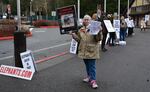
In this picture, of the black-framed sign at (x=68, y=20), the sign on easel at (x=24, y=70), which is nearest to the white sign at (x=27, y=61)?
the sign on easel at (x=24, y=70)

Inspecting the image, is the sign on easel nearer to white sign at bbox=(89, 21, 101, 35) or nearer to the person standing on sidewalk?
the person standing on sidewalk

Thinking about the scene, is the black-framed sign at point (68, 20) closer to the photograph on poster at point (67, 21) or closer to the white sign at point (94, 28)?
the photograph on poster at point (67, 21)

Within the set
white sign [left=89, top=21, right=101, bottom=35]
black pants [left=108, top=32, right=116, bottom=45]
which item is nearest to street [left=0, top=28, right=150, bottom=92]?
white sign [left=89, top=21, right=101, bottom=35]

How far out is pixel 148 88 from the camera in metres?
7.77

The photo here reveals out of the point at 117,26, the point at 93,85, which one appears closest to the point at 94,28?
the point at 93,85

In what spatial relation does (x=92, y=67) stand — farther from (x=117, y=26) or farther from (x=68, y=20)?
(x=117, y=26)

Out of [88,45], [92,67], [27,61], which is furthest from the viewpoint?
[27,61]

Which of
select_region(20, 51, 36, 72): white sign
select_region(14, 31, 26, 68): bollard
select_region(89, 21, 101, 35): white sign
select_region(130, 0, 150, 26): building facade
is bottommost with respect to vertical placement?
select_region(20, 51, 36, 72): white sign

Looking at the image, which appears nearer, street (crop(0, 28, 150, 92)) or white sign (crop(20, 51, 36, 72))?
street (crop(0, 28, 150, 92))

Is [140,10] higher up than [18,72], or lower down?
higher up

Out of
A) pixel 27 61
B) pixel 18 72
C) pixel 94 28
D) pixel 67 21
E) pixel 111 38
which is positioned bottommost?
pixel 18 72

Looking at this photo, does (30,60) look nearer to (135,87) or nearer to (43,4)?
(135,87)

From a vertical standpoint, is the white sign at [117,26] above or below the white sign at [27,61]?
above

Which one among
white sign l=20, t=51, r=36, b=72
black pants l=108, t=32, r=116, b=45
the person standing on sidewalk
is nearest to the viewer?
the person standing on sidewalk
